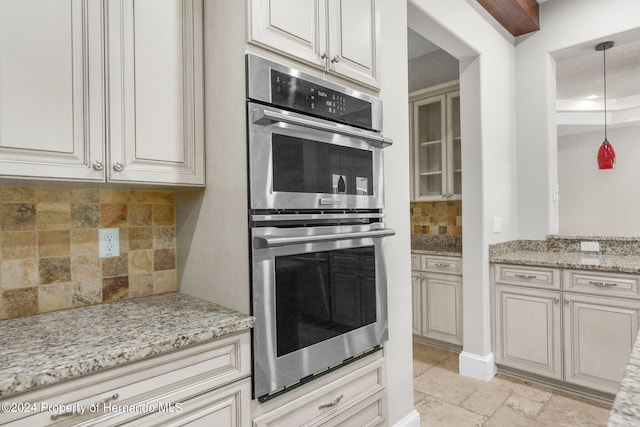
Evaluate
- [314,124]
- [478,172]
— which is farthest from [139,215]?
[478,172]

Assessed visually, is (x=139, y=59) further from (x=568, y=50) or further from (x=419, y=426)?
(x=568, y=50)

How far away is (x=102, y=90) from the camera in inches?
49.1

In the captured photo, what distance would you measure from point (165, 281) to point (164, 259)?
0.33 feet

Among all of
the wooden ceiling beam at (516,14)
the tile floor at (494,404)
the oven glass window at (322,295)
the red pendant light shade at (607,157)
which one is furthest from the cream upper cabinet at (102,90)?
the red pendant light shade at (607,157)

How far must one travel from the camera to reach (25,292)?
133 centimetres

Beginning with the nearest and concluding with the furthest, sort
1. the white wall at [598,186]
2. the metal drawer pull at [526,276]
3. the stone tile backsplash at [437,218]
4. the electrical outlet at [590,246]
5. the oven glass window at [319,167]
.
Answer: the oven glass window at [319,167] → the metal drawer pull at [526,276] → the electrical outlet at [590,246] → the stone tile backsplash at [437,218] → the white wall at [598,186]

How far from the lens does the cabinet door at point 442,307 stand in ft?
10.7

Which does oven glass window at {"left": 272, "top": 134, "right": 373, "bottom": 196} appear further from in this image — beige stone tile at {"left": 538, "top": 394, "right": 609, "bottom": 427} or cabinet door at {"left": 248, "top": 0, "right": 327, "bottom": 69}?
beige stone tile at {"left": 538, "top": 394, "right": 609, "bottom": 427}

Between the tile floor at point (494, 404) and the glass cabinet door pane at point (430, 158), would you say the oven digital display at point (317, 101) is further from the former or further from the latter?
the glass cabinet door pane at point (430, 158)

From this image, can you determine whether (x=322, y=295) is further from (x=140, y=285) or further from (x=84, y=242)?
(x=84, y=242)

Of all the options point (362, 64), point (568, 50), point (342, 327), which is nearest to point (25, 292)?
point (342, 327)

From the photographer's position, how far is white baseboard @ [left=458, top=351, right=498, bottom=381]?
2.80 m

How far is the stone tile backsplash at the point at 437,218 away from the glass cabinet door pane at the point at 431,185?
0.24 metres

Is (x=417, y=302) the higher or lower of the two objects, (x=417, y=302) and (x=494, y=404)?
the higher
